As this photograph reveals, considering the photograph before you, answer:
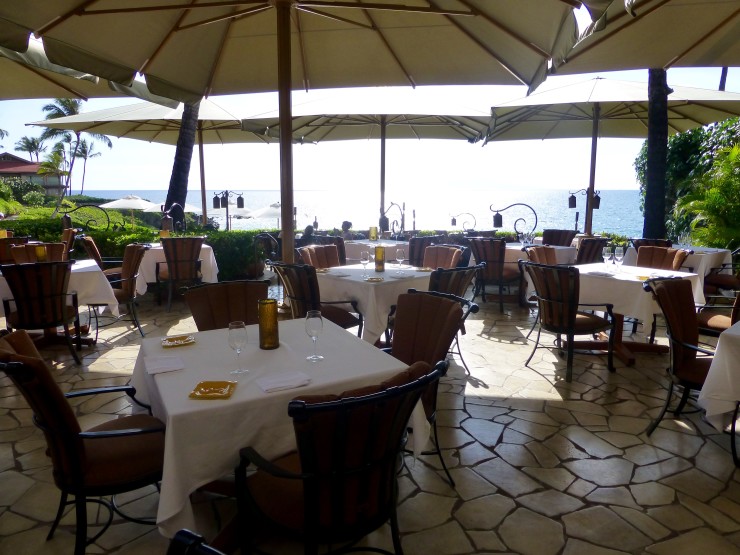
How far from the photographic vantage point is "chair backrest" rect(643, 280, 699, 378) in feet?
10.4

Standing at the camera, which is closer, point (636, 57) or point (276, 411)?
point (276, 411)

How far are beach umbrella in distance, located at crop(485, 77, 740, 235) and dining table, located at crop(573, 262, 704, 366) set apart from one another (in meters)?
3.48

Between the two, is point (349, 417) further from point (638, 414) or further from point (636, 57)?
point (636, 57)

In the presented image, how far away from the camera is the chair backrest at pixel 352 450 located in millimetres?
1489

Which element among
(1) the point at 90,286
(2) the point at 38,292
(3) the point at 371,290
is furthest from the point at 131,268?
(3) the point at 371,290

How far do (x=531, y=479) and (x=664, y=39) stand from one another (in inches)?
161

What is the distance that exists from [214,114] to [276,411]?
8.39m

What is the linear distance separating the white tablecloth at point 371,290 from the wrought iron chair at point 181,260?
2.69 metres

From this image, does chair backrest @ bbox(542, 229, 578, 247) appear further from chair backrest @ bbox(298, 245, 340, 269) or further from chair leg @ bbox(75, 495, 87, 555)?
chair leg @ bbox(75, 495, 87, 555)

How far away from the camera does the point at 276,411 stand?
1.91 metres

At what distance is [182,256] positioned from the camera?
263 inches

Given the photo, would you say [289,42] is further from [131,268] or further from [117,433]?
[117,433]

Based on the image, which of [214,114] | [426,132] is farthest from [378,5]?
[426,132]

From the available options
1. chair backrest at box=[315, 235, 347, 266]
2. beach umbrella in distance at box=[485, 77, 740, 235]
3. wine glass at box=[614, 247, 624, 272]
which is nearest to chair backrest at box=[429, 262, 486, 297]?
wine glass at box=[614, 247, 624, 272]
